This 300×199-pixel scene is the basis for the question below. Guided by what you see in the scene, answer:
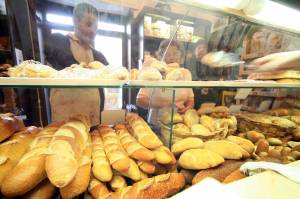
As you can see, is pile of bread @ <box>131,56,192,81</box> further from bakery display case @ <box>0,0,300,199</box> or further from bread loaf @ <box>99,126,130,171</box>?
bread loaf @ <box>99,126,130,171</box>

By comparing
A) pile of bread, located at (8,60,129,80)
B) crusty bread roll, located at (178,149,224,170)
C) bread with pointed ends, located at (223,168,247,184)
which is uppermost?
pile of bread, located at (8,60,129,80)

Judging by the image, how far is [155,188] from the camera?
0.54m

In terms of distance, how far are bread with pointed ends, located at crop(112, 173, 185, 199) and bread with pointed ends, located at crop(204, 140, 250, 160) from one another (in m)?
0.26

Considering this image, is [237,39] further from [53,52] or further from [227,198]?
[53,52]

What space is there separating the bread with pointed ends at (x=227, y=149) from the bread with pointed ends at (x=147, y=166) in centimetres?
31

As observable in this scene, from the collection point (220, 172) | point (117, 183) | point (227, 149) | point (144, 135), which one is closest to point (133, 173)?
point (117, 183)

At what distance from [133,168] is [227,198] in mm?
308

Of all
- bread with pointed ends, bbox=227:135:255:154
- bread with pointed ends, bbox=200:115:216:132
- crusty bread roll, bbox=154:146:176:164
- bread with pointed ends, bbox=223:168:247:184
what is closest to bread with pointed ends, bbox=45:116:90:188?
crusty bread roll, bbox=154:146:176:164

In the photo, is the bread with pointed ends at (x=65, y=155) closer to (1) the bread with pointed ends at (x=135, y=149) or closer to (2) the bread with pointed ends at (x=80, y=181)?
(2) the bread with pointed ends at (x=80, y=181)

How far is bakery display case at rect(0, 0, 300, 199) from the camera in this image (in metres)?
0.50

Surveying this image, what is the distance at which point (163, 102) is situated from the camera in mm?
928

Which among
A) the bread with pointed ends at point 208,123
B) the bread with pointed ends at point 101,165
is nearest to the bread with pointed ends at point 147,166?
the bread with pointed ends at point 101,165

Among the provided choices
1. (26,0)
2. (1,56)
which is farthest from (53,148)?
(1,56)

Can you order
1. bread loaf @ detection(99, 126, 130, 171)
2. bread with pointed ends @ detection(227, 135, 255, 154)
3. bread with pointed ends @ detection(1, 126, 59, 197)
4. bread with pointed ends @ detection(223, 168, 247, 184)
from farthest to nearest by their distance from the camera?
bread with pointed ends @ detection(227, 135, 255, 154) → bread with pointed ends @ detection(223, 168, 247, 184) → bread loaf @ detection(99, 126, 130, 171) → bread with pointed ends @ detection(1, 126, 59, 197)
